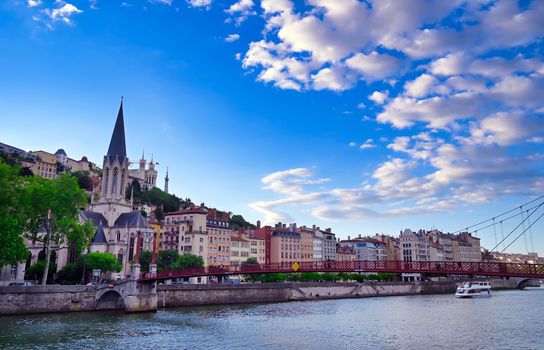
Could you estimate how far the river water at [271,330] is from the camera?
91.9ft

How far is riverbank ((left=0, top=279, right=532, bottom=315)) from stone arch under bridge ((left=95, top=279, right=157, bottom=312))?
0.31 ft

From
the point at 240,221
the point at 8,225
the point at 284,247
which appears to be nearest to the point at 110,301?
the point at 8,225

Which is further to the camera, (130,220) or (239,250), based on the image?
(239,250)

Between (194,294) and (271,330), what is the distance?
22.5 metres

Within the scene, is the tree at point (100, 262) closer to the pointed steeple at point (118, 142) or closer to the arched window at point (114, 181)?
the arched window at point (114, 181)

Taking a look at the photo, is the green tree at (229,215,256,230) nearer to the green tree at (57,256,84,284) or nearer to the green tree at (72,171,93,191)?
the green tree at (72,171,93,191)

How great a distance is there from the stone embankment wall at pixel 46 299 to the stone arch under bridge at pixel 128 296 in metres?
0.94

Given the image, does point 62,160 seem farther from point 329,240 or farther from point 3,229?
point 3,229

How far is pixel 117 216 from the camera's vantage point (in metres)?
77.3

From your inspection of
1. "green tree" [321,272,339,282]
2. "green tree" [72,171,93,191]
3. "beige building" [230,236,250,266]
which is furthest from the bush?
"green tree" [72,171,93,191]

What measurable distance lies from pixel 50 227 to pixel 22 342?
22.4 meters

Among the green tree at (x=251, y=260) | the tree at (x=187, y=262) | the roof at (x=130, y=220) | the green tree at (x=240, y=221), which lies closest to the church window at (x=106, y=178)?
the roof at (x=130, y=220)

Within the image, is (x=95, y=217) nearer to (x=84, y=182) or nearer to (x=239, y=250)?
(x=239, y=250)

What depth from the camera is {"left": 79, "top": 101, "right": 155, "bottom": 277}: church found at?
2822 inches
